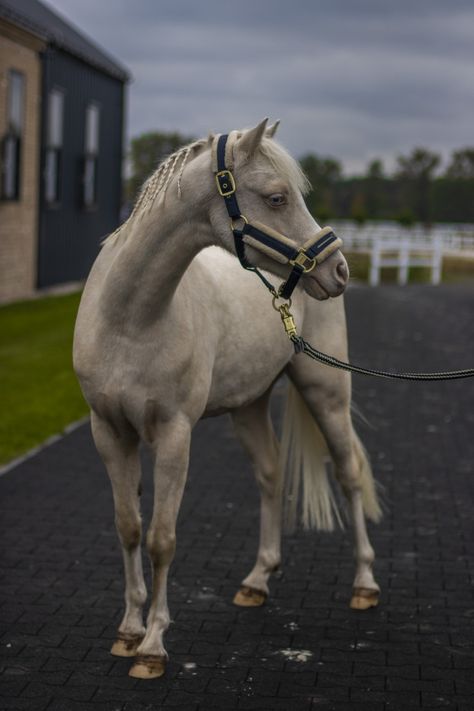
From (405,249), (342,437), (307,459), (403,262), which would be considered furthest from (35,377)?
(405,249)

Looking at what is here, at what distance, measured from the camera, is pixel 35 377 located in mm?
13078

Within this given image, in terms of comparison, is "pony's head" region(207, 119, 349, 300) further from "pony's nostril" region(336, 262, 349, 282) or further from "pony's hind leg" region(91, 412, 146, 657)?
"pony's hind leg" region(91, 412, 146, 657)

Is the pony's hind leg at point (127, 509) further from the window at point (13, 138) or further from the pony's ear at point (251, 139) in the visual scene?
the window at point (13, 138)

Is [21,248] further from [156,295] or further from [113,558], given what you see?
[156,295]

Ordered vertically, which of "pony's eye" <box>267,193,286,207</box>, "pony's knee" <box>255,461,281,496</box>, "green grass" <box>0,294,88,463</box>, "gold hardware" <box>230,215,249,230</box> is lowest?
"green grass" <box>0,294,88,463</box>

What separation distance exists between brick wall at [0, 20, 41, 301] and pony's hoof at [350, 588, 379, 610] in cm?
1536

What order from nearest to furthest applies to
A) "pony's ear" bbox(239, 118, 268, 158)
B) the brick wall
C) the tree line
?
"pony's ear" bbox(239, 118, 268, 158), the brick wall, the tree line

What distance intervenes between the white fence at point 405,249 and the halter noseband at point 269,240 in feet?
87.2

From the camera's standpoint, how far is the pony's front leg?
4.55m

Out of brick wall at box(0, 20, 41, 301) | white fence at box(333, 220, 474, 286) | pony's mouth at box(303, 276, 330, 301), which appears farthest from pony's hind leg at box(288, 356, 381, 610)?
white fence at box(333, 220, 474, 286)

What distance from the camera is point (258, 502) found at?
25.3ft

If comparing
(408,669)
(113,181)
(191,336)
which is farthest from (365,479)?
(113,181)

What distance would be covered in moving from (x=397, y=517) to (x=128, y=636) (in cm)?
297

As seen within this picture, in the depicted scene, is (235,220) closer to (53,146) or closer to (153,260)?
(153,260)
